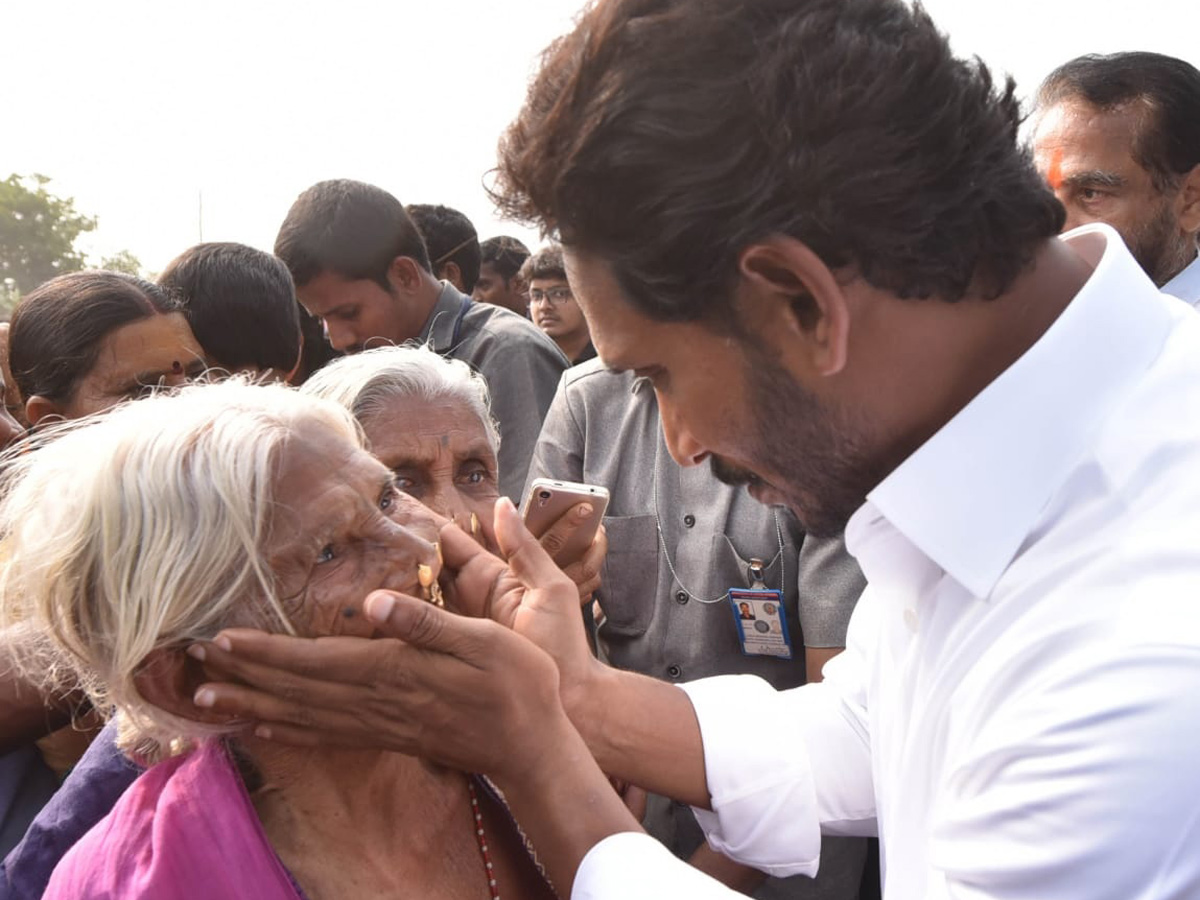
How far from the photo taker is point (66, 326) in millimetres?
3314

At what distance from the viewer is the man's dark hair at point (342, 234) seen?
4.90m

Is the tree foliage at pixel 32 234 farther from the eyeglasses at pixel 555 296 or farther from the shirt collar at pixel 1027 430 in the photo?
the shirt collar at pixel 1027 430

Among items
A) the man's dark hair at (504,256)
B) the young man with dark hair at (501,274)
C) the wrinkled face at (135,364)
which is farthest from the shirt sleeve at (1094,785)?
the man's dark hair at (504,256)

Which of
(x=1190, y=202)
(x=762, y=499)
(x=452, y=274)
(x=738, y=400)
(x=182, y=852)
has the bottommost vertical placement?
(x=182, y=852)

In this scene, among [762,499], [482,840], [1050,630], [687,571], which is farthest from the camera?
[687,571]

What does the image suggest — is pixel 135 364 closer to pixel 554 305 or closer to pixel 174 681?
pixel 174 681

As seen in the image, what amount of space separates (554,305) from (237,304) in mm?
4703

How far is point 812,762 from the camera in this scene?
7.80ft

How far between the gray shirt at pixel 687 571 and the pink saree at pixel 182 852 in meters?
1.56

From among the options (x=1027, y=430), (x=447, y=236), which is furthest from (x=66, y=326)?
(x=447, y=236)

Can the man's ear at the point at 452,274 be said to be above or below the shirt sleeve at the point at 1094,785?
below

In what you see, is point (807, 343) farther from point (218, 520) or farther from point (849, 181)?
point (218, 520)

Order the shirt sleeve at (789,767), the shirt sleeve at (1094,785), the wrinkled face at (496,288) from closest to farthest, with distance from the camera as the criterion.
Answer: the shirt sleeve at (1094,785)
the shirt sleeve at (789,767)
the wrinkled face at (496,288)

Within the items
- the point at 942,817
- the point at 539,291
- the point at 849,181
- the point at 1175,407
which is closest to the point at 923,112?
the point at 849,181
